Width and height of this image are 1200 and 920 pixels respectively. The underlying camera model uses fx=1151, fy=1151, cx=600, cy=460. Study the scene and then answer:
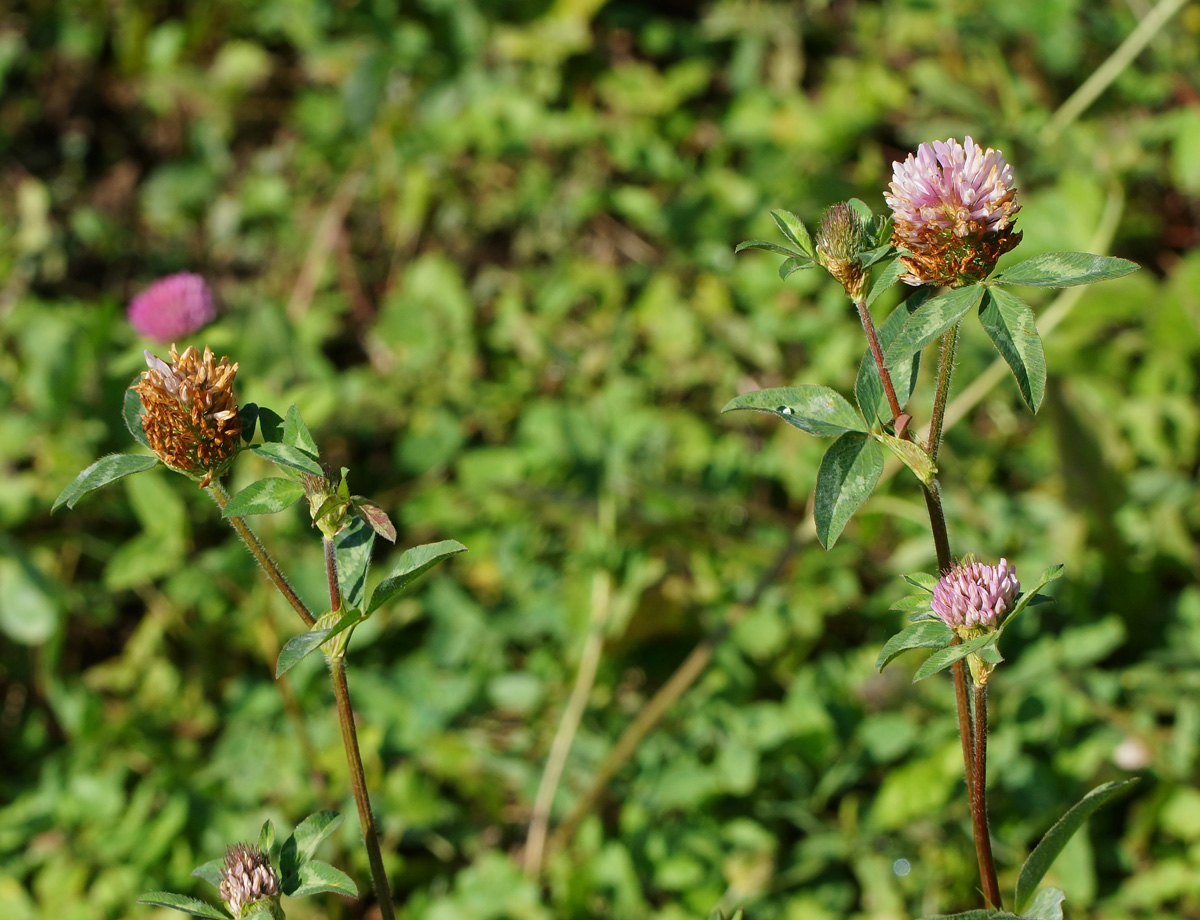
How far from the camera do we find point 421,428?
300cm

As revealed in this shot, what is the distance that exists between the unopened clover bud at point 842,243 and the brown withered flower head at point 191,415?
58 centimetres

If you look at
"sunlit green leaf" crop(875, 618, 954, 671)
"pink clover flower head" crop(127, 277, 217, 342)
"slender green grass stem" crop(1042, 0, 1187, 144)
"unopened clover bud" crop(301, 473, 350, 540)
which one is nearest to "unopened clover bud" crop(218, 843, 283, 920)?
"unopened clover bud" crop(301, 473, 350, 540)

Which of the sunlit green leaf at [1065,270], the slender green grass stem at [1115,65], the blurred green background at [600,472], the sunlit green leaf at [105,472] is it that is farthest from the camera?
the slender green grass stem at [1115,65]

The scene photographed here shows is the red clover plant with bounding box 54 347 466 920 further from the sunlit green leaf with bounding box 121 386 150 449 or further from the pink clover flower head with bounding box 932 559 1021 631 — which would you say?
the pink clover flower head with bounding box 932 559 1021 631

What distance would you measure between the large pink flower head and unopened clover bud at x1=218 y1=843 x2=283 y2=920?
834 mm

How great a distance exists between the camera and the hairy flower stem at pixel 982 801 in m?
1.09

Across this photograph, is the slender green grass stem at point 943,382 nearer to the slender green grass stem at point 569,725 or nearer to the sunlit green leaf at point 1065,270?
the sunlit green leaf at point 1065,270

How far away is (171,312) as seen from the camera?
2191 millimetres

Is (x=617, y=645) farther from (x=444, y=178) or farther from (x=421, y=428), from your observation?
(x=444, y=178)

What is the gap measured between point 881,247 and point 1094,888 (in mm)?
1449

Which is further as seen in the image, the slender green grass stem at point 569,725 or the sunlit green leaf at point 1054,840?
the slender green grass stem at point 569,725

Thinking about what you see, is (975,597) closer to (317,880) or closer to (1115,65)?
(317,880)

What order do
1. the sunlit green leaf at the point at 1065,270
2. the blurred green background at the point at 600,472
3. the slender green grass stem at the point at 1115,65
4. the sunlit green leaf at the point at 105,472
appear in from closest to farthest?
the sunlit green leaf at the point at 1065,270 < the sunlit green leaf at the point at 105,472 < the blurred green background at the point at 600,472 < the slender green grass stem at the point at 1115,65

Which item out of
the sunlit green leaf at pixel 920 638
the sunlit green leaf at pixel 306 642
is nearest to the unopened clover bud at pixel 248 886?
the sunlit green leaf at pixel 306 642
